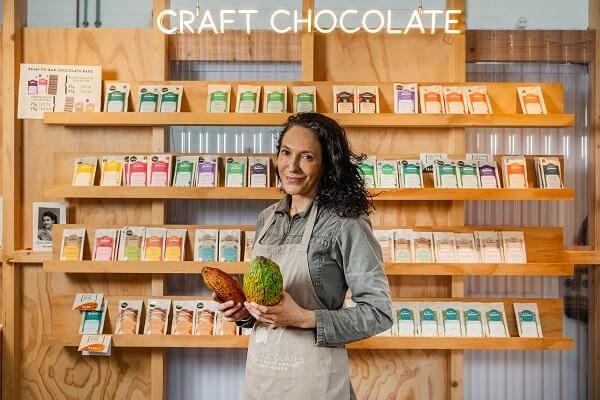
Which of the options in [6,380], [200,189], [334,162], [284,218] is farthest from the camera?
Answer: [6,380]

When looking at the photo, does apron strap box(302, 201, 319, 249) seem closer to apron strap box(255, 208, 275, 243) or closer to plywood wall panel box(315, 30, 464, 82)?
apron strap box(255, 208, 275, 243)

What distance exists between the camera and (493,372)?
3605 millimetres

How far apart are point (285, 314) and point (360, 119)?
1.88m

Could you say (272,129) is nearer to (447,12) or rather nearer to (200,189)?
(200,189)

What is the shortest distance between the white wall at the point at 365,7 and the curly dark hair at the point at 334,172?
8.38ft

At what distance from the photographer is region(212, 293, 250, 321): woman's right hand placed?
1709mm

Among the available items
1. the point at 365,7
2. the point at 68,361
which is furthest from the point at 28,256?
the point at 365,7

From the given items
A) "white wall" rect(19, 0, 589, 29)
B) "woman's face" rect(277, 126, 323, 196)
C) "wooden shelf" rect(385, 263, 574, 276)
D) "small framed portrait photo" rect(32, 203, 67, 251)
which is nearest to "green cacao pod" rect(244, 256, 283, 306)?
"woman's face" rect(277, 126, 323, 196)

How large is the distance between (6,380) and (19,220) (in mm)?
943

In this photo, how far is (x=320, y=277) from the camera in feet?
5.55

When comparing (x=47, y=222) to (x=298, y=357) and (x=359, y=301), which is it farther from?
(x=359, y=301)

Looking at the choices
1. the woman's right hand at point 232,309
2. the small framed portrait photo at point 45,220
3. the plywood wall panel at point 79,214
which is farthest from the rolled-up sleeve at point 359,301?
the small framed portrait photo at point 45,220

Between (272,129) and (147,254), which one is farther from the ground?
(272,129)

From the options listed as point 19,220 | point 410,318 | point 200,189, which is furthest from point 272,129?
point 19,220
